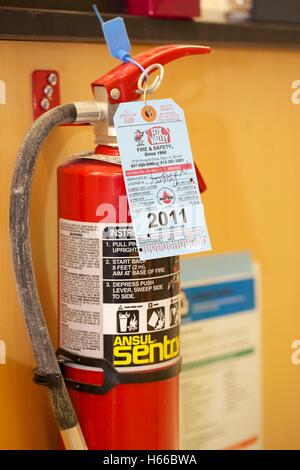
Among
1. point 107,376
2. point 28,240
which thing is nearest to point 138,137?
point 28,240

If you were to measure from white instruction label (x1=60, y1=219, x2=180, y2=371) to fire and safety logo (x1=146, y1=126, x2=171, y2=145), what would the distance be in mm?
107

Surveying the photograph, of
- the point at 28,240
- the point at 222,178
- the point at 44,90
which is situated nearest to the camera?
the point at 28,240

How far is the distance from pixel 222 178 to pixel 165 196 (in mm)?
346

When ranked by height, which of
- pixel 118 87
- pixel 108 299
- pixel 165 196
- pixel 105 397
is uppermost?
pixel 118 87

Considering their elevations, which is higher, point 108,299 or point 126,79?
point 126,79

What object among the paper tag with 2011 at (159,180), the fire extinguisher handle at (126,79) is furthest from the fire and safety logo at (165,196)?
the fire extinguisher handle at (126,79)

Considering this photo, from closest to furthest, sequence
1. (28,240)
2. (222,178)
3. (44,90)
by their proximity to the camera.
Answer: (28,240), (44,90), (222,178)

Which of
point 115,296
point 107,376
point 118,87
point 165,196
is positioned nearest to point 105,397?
point 107,376

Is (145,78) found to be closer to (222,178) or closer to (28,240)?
(28,240)

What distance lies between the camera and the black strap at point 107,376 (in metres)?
0.92

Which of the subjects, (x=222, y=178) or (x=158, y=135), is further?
(x=222, y=178)

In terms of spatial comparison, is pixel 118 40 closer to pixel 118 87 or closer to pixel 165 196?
pixel 118 87

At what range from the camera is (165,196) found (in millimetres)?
897

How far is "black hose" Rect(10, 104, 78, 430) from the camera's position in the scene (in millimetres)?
866
